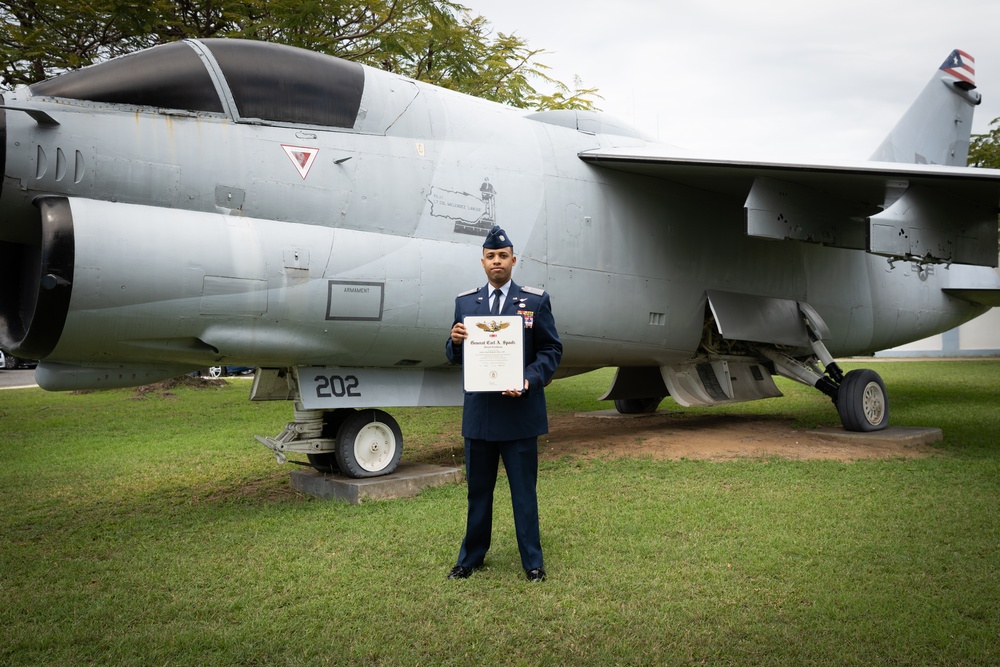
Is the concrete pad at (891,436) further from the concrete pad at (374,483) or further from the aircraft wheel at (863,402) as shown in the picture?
the concrete pad at (374,483)

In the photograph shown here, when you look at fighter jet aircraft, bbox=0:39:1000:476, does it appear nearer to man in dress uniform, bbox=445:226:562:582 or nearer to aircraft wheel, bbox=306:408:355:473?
aircraft wheel, bbox=306:408:355:473

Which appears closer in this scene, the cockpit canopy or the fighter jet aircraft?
the fighter jet aircraft

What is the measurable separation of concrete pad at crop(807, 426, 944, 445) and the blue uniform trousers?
616 cm

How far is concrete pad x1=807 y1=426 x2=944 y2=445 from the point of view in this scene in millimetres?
8953

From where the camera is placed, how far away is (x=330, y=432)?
7.23 m

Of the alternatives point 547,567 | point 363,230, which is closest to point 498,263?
point 547,567

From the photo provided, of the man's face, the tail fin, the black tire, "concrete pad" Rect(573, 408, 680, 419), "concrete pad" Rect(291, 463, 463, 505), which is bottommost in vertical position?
"concrete pad" Rect(573, 408, 680, 419)

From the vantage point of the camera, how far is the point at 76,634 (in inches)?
149

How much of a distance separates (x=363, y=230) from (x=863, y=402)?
6.84 m

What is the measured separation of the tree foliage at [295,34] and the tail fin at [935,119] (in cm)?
575

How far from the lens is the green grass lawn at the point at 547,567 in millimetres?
3568

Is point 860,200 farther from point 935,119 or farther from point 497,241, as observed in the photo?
point 497,241

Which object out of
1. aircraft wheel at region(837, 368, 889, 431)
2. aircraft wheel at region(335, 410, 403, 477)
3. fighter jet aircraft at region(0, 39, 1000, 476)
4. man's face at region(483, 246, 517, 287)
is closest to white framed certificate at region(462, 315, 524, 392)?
man's face at region(483, 246, 517, 287)

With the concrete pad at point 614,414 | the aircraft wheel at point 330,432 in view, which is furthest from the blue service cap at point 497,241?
the concrete pad at point 614,414
